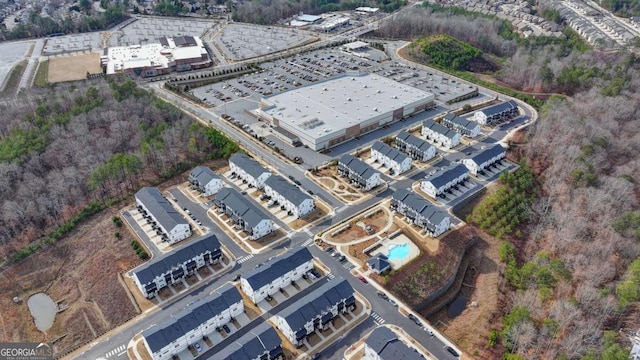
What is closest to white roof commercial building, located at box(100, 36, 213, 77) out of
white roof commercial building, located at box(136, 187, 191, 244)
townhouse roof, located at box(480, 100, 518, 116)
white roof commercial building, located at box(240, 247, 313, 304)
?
white roof commercial building, located at box(136, 187, 191, 244)

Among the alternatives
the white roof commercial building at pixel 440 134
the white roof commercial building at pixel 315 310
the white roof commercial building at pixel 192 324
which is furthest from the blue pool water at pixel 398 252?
the white roof commercial building at pixel 440 134

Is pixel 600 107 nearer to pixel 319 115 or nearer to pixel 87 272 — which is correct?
pixel 319 115

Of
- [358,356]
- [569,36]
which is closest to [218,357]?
[358,356]

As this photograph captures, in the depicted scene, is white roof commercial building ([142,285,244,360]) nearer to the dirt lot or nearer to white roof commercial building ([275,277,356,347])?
white roof commercial building ([275,277,356,347])

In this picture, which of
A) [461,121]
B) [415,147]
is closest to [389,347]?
[415,147]

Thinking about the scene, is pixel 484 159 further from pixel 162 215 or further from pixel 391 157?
pixel 162 215

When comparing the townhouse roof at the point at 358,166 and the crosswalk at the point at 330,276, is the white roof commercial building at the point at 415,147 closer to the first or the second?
the townhouse roof at the point at 358,166
